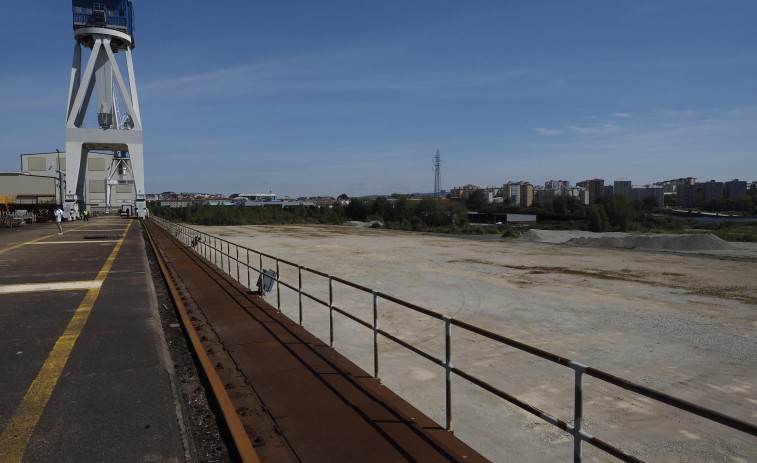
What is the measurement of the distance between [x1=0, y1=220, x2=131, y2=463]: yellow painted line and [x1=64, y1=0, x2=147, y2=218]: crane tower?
2155 inches

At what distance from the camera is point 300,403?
4598 millimetres

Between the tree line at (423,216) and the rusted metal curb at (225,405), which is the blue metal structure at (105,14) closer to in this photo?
the tree line at (423,216)

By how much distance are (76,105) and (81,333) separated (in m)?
57.7

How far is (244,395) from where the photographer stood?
4.79 metres

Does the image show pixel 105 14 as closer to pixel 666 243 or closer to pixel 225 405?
pixel 666 243

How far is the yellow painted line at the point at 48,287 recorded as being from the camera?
10.9 metres

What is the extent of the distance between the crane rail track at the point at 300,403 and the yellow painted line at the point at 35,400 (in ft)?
4.98

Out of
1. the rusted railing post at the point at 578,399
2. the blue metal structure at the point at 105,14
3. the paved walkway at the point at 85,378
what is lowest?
the paved walkway at the point at 85,378

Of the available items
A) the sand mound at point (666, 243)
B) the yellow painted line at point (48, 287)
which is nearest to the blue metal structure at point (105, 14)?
the sand mound at point (666, 243)

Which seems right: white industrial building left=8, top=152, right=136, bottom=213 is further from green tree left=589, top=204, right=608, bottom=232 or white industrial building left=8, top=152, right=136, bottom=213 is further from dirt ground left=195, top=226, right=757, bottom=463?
dirt ground left=195, top=226, right=757, bottom=463

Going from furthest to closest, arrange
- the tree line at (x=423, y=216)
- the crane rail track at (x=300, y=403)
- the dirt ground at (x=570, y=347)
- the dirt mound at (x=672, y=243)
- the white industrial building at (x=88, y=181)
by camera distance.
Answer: the white industrial building at (x=88, y=181)
the tree line at (x=423, y=216)
the dirt mound at (x=672, y=243)
the dirt ground at (x=570, y=347)
the crane rail track at (x=300, y=403)

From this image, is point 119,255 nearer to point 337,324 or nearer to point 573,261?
point 337,324

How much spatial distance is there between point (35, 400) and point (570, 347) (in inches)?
336

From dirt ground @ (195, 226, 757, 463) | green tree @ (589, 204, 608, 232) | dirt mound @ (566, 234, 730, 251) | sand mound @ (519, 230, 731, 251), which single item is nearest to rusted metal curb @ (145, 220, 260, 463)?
dirt ground @ (195, 226, 757, 463)
